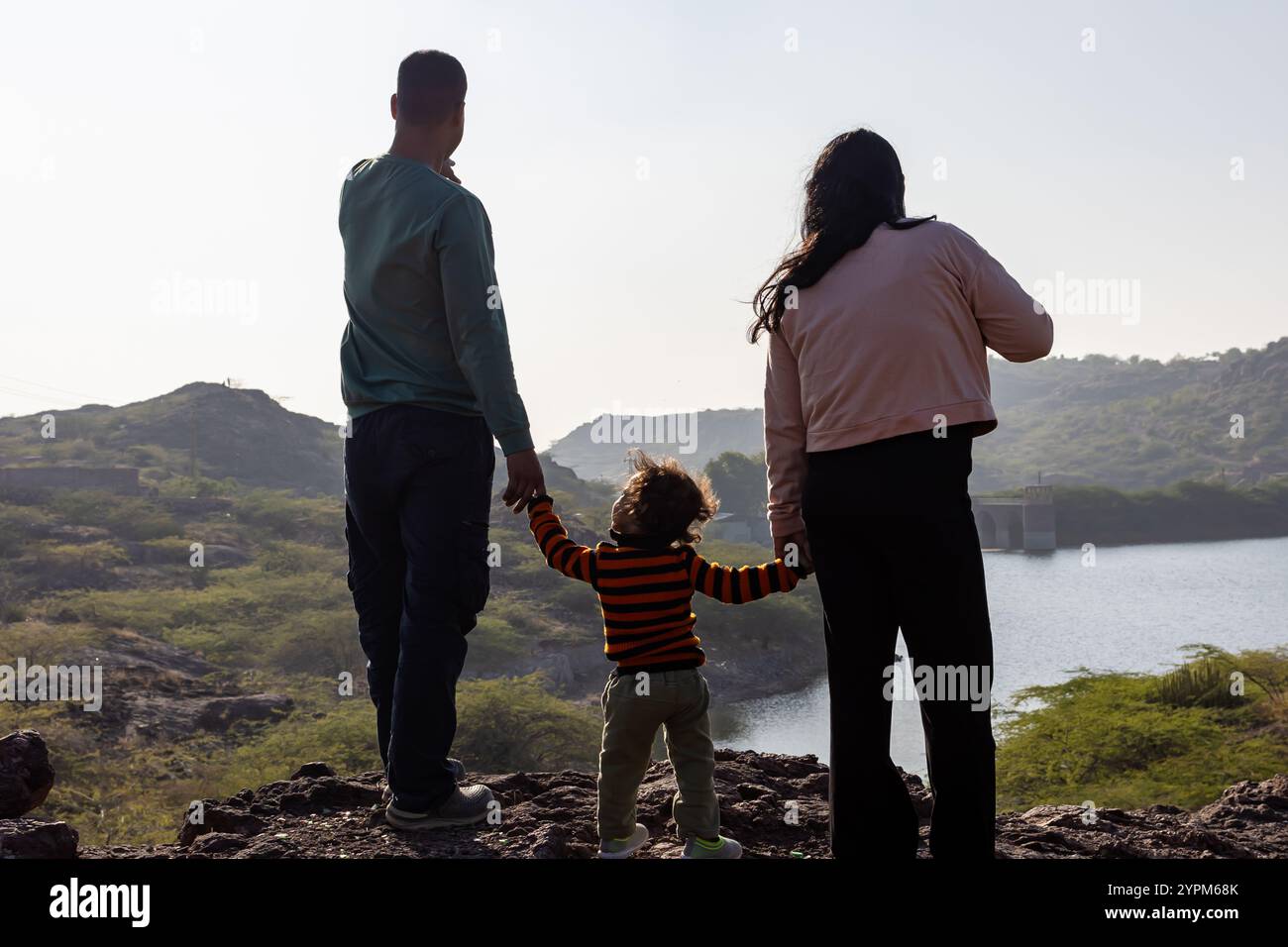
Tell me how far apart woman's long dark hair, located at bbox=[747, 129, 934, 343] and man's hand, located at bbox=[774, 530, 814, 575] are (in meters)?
0.49

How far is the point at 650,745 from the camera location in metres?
2.88

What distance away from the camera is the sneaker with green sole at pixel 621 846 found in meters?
2.87

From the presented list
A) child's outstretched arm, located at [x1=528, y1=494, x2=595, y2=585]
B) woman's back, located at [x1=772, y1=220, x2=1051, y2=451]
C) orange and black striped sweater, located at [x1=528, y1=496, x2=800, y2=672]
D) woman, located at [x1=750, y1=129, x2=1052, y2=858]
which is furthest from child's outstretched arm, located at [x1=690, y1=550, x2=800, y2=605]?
woman's back, located at [x1=772, y1=220, x2=1051, y2=451]

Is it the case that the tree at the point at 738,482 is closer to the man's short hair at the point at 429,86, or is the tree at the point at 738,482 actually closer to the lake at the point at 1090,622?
the lake at the point at 1090,622

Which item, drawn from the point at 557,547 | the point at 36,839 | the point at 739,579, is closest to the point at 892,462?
the point at 739,579

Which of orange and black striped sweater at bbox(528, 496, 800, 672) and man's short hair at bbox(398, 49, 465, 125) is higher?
man's short hair at bbox(398, 49, 465, 125)

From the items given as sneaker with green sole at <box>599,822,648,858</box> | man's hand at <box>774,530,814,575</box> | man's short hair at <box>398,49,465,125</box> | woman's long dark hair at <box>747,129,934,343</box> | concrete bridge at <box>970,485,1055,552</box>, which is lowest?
concrete bridge at <box>970,485,1055,552</box>

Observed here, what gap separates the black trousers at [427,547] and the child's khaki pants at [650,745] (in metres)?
0.44

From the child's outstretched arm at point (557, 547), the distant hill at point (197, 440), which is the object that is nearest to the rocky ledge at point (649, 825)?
the child's outstretched arm at point (557, 547)

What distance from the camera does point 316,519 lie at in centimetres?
4253

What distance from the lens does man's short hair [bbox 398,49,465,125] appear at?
122 inches

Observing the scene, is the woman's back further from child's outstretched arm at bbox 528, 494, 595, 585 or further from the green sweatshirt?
the green sweatshirt

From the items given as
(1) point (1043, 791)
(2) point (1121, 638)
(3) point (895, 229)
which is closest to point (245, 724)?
(1) point (1043, 791)
